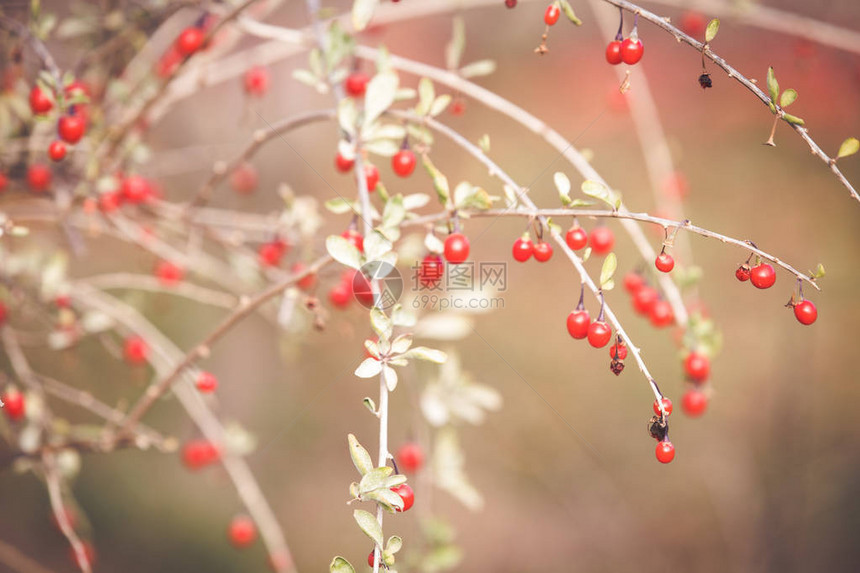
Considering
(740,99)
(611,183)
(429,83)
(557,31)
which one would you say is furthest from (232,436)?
(740,99)

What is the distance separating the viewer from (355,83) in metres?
1.34

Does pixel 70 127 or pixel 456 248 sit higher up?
pixel 70 127

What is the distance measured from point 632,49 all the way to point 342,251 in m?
0.56

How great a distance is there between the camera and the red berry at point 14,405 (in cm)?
136

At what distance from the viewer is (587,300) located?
337 centimetres

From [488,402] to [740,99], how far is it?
106 inches

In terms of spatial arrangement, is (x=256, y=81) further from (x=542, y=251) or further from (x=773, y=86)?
(x=773, y=86)

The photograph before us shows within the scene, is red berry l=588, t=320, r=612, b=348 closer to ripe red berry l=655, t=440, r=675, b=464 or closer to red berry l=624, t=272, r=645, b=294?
ripe red berry l=655, t=440, r=675, b=464

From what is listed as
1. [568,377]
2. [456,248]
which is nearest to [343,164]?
[456,248]

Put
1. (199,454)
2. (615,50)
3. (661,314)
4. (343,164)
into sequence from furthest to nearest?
(199,454) → (661,314) → (343,164) → (615,50)

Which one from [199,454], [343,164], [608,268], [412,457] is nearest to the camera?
[608,268]

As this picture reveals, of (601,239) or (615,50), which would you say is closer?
(615,50)

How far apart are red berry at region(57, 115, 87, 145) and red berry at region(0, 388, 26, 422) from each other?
0.61 meters

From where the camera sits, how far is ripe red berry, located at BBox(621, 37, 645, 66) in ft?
3.07
